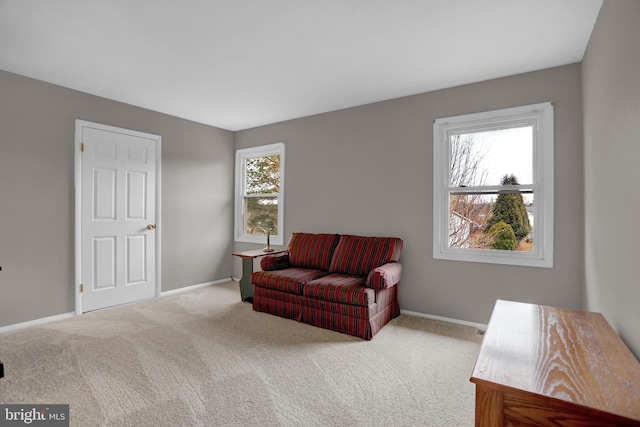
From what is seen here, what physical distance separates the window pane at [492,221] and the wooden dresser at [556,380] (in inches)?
67.2

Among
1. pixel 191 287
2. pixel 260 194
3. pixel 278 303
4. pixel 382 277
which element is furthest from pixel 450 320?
pixel 191 287

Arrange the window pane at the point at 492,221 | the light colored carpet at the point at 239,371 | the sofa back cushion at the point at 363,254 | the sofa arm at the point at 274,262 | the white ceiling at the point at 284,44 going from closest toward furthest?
the light colored carpet at the point at 239,371, the white ceiling at the point at 284,44, the window pane at the point at 492,221, the sofa back cushion at the point at 363,254, the sofa arm at the point at 274,262

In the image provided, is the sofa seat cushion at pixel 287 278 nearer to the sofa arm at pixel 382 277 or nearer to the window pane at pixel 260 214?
the sofa arm at pixel 382 277

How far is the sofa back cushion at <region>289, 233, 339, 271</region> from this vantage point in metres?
3.85

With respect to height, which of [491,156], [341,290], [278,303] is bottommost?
[278,303]

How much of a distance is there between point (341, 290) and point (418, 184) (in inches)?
58.5

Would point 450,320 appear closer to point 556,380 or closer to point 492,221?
point 492,221

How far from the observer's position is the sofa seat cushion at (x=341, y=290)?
9.58 ft

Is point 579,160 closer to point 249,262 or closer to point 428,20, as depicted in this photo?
point 428,20

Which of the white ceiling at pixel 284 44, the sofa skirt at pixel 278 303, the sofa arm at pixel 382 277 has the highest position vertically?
the white ceiling at pixel 284 44

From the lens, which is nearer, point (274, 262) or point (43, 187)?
point (43, 187)

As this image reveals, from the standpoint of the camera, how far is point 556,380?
42.9 inches

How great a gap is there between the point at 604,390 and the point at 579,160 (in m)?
2.44

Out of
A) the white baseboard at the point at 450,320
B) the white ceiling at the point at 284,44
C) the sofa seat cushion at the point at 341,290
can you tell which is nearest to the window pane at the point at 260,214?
the sofa seat cushion at the point at 341,290
